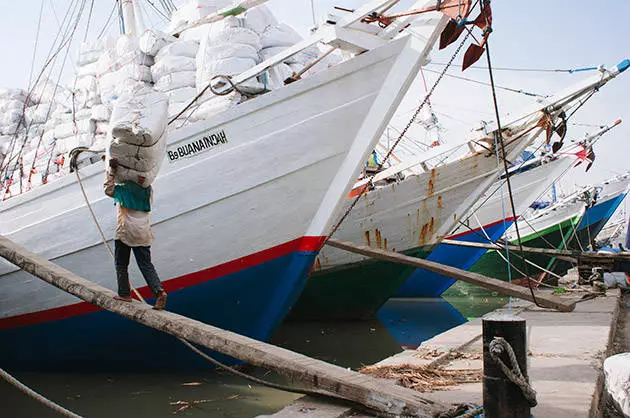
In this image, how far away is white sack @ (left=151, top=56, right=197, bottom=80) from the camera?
28.5 feet

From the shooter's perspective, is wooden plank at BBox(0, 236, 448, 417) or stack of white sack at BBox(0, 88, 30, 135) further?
stack of white sack at BBox(0, 88, 30, 135)

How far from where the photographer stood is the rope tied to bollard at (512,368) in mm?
2244

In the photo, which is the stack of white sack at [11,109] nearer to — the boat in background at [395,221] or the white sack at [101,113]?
the white sack at [101,113]

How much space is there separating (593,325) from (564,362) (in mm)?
1583

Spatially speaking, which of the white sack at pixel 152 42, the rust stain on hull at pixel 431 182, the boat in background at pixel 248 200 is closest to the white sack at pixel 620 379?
the boat in background at pixel 248 200

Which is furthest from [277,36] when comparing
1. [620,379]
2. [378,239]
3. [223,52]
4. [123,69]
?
[620,379]

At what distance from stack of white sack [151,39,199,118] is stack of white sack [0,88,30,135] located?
615 cm

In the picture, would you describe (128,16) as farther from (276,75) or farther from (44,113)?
(44,113)

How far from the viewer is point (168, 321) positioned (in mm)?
3850

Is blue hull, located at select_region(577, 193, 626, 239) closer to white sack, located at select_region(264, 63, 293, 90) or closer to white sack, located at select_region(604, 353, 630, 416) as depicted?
white sack, located at select_region(264, 63, 293, 90)

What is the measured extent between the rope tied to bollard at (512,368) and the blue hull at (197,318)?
11.7ft

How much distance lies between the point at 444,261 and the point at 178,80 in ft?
23.7

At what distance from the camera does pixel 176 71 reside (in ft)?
28.5

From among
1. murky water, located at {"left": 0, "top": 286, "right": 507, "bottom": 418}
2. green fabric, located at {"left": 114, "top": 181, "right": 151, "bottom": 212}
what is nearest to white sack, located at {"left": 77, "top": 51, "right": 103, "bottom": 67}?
murky water, located at {"left": 0, "top": 286, "right": 507, "bottom": 418}
